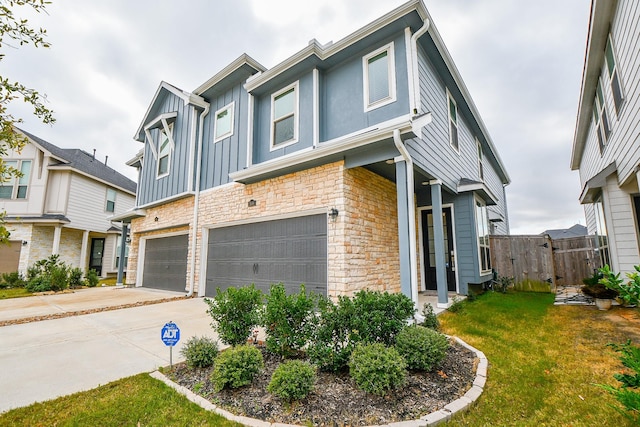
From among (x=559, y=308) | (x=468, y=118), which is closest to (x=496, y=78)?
(x=468, y=118)

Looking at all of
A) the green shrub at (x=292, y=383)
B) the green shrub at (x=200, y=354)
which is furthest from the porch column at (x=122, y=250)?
the green shrub at (x=292, y=383)

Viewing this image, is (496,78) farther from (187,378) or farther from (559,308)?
(187,378)

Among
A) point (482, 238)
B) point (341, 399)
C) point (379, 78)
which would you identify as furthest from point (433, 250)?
point (341, 399)

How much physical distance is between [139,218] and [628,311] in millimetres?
15742

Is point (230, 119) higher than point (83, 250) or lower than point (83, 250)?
higher

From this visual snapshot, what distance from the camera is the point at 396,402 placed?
2570 mm

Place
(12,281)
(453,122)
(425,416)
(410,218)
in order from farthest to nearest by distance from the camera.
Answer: (12,281)
(453,122)
(410,218)
(425,416)

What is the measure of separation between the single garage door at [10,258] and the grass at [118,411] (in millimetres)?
16887

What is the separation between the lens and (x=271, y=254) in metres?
7.25

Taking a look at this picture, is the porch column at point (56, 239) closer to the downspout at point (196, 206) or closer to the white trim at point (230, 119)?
the downspout at point (196, 206)

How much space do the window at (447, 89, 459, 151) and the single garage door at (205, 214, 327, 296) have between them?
17.2 feet

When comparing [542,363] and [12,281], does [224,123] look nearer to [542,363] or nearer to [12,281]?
[542,363]

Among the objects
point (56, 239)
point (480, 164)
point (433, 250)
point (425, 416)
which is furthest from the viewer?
point (56, 239)

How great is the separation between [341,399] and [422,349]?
3.49 ft
